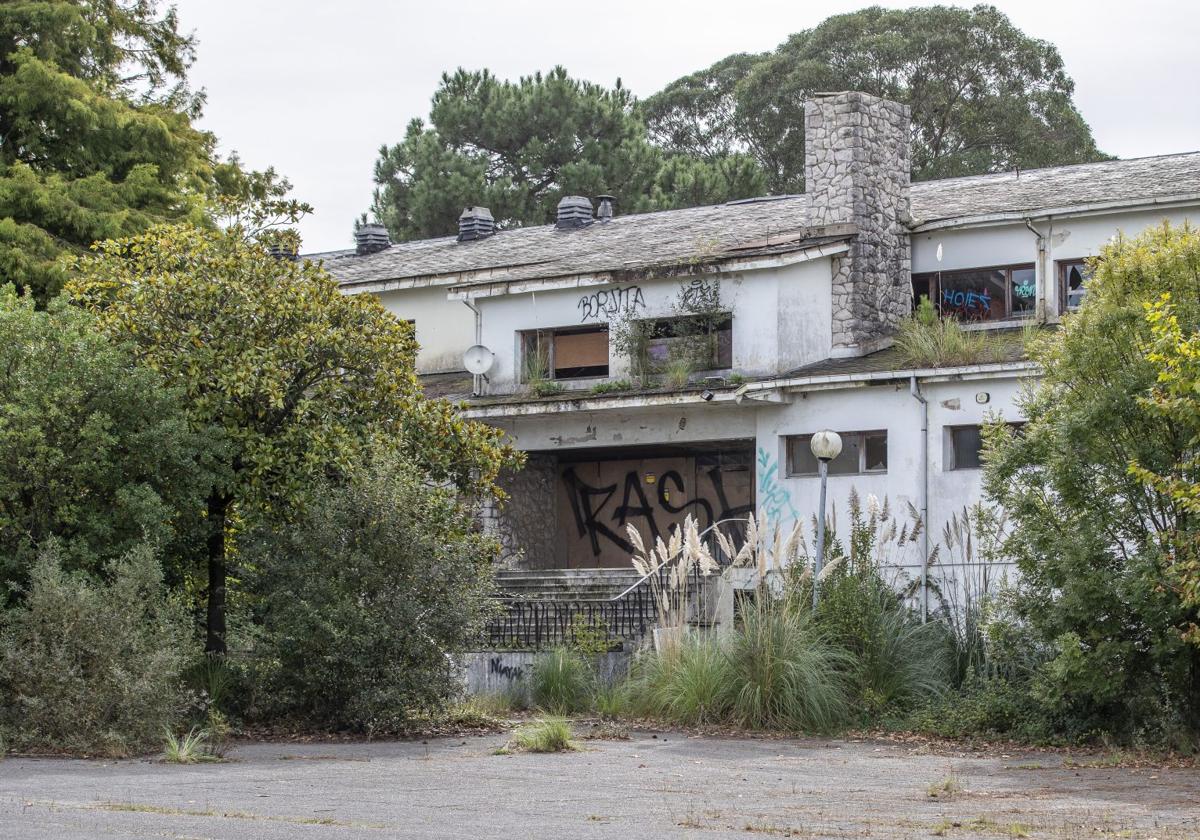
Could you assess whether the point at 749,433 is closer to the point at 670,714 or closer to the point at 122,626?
the point at 670,714

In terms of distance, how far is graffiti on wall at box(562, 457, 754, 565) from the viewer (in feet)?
99.0

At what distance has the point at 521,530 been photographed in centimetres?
3011

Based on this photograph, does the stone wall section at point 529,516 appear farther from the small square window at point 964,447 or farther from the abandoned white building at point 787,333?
the small square window at point 964,447

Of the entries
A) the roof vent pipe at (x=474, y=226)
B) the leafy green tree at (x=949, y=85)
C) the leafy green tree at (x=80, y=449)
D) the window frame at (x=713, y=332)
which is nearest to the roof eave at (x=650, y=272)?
the window frame at (x=713, y=332)

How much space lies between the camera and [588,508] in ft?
102

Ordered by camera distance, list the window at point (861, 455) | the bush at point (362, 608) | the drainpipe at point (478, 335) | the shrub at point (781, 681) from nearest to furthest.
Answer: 1. the bush at point (362, 608)
2. the shrub at point (781, 681)
3. the window at point (861, 455)
4. the drainpipe at point (478, 335)

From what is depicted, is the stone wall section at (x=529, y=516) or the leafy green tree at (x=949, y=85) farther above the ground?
the leafy green tree at (x=949, y=85)

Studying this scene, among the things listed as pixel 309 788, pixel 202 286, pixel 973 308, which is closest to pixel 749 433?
pixel 973 308

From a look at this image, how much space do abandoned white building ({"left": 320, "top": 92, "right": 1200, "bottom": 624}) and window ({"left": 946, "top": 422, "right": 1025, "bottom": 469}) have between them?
0.04 meters

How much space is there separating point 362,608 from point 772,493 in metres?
11.4

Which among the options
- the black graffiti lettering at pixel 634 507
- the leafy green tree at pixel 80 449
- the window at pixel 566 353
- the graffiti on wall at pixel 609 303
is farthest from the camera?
the black graffiti lettering at pixel 634 507

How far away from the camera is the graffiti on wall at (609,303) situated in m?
28.5

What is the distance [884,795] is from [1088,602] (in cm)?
465

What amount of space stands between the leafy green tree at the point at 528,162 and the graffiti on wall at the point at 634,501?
67.3ft
